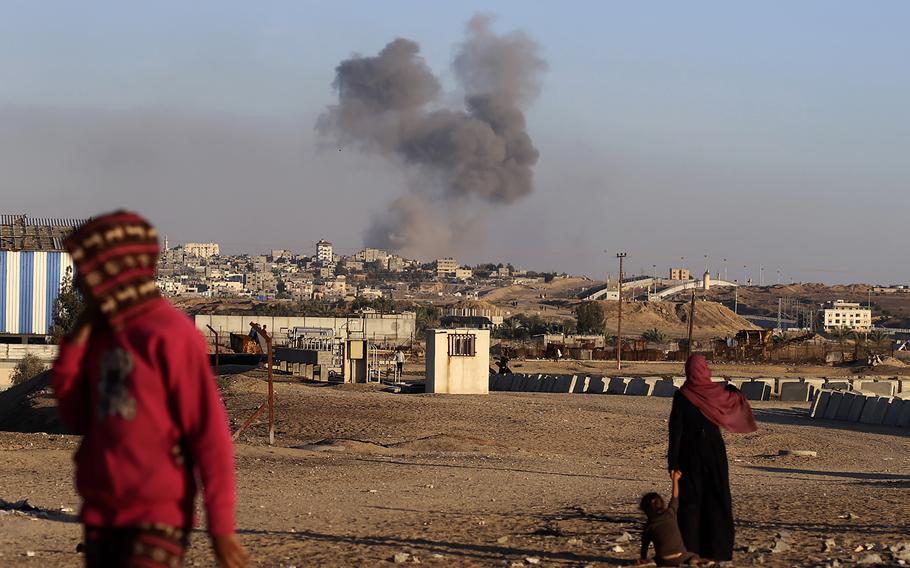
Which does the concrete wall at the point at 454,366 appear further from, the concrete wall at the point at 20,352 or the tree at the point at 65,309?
the concrete wall at the point at 20,352

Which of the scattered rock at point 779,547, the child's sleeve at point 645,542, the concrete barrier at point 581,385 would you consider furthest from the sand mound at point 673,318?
the child's sleeve at point 645,542

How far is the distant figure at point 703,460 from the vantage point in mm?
8727

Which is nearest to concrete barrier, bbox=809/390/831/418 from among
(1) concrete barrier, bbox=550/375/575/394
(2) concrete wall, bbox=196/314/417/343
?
(1) concrete barrier, bbox=550/375/575/394

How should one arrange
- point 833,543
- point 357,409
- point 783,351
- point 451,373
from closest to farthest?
point 833,543 < point 357,409 < point 451,373 < point 783,351

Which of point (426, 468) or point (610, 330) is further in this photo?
point (610, 330)

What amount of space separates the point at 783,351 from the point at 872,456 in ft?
173

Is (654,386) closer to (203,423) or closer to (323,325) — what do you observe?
(203,423)

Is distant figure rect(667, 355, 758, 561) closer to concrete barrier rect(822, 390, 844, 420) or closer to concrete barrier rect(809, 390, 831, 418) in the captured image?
concrete barrier rect(822, 390, 844, 420)

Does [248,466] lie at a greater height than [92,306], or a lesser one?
lesser

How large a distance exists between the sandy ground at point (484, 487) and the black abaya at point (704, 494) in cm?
71

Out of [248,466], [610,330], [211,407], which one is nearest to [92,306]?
[211,407]

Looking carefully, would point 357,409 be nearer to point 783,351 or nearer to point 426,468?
point 426,468

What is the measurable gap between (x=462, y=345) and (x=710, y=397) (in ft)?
91.1

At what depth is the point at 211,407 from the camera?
154 inches
